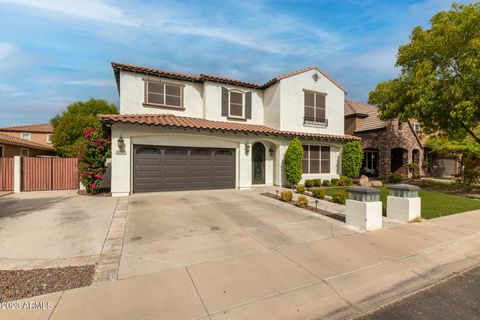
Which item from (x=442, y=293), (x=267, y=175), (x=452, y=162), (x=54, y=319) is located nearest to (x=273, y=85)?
(x=267, y=175)

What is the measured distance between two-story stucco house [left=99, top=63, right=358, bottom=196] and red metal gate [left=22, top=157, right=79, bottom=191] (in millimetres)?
4992

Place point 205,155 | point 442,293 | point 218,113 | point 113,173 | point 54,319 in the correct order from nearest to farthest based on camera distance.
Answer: point 54,319
point 442,293
point 113,173
point 205,155
point 218,113

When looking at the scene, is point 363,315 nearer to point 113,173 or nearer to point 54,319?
point 54,319

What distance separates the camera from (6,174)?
40.6 feet

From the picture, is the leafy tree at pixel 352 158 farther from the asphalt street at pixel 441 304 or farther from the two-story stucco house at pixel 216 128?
the asphalt street at pixel 441 304

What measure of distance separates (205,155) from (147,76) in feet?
18.3

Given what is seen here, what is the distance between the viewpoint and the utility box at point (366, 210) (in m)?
6.06

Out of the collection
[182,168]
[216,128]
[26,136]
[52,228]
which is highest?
[26,136]

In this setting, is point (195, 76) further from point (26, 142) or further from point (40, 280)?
point (26, 142)

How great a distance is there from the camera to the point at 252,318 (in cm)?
275

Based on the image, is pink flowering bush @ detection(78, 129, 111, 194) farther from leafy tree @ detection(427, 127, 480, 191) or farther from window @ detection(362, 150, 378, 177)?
window @ detection(362, 150, 378, 177)

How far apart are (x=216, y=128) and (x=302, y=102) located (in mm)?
6622

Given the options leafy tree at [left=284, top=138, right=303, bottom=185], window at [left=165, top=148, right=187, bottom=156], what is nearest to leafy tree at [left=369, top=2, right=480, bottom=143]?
leafy tree at [left=284, top=138, right=303, bottom=185]

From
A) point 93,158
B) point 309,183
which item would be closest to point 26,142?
point 93,158
